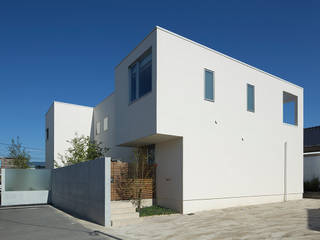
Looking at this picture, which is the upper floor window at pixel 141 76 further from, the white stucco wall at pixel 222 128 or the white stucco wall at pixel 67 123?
the white stucco wall at pixel 67 123

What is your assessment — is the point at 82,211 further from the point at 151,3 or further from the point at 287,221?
the point at 151,3

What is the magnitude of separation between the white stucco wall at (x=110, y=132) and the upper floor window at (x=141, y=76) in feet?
13.2

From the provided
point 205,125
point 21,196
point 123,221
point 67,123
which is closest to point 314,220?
point 205,125

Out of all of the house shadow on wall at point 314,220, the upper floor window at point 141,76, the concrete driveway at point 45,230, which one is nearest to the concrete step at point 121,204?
the concrete driveway at point 45,230

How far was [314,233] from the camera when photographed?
7.01 m

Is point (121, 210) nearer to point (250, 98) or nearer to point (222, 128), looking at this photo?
point (222, 128)

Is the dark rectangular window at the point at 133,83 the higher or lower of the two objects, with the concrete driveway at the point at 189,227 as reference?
higher

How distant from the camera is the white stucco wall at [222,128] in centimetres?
1104

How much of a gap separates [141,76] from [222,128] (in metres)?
4.32

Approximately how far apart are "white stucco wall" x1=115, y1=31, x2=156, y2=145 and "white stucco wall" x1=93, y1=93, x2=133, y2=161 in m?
2.42

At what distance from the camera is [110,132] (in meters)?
18.3

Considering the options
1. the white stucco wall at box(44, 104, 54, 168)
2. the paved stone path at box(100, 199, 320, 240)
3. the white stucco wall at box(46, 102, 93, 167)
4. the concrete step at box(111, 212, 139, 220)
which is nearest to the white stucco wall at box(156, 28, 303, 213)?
the paved stone path at box(100, 199, 320, 240)

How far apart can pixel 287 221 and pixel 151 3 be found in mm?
10030

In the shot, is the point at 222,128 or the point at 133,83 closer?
the point at 222,128
